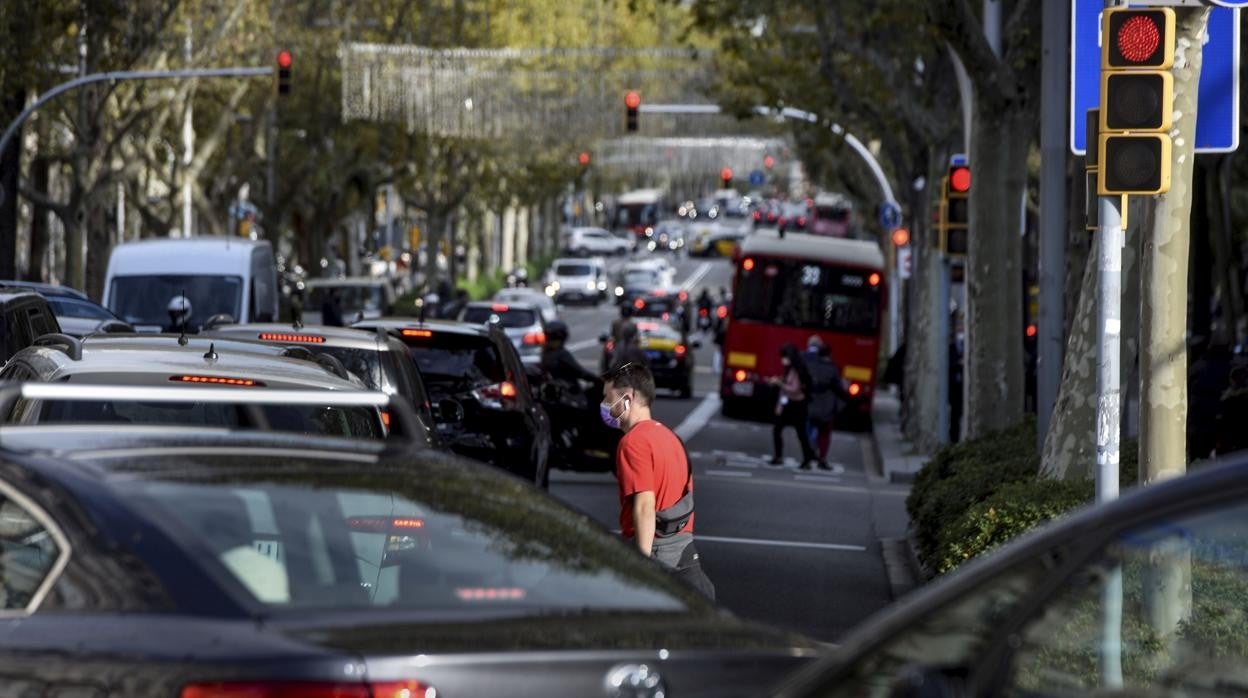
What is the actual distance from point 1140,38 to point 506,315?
109 ft

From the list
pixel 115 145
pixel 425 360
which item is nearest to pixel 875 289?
pixel 115 145

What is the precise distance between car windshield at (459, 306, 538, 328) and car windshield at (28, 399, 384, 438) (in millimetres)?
31583

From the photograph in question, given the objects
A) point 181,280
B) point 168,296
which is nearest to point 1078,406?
point 168,296

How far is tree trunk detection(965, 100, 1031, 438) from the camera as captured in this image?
70.7 feet

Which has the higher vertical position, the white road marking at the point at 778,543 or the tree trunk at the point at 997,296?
the tree trunk at the point at 997,296

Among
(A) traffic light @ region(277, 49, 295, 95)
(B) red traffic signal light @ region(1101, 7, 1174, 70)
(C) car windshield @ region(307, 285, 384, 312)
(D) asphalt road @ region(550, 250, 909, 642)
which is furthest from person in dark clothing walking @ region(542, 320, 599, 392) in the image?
(C) car windshield @ region(307, 285, 384, 312)

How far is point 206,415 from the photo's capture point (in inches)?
329

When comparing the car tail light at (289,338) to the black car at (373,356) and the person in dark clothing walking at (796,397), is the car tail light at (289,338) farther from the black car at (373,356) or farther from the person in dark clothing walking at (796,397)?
the person in dark clothing walking at (796,397)

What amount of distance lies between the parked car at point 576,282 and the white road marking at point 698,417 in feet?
142

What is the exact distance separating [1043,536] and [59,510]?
6.96 ft

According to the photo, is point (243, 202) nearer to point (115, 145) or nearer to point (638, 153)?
point (638, 153)

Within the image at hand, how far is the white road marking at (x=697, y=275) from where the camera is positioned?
4031 inches

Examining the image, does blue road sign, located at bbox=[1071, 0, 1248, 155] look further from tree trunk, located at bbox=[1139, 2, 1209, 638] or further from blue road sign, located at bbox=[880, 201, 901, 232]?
blue road sign, located at bbox=[880, 201, 901, 232]

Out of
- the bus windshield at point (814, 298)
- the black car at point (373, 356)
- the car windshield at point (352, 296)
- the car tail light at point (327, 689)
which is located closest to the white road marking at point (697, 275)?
the car windshield at point (352, 296)
